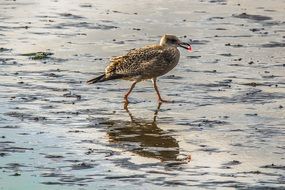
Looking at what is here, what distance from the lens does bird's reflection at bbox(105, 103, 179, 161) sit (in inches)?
561

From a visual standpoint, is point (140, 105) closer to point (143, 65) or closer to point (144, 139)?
point (143, 65)

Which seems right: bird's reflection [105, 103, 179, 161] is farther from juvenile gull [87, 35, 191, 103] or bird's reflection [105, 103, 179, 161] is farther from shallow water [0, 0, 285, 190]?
juvenile gull [87, 35, 191, 103]

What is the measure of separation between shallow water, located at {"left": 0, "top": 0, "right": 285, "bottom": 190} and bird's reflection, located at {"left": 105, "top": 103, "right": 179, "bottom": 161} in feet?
0.05

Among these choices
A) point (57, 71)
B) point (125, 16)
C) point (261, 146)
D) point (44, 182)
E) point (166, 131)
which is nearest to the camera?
point (44, 182)

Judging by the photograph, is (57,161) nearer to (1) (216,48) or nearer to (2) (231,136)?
(2) (231,136)

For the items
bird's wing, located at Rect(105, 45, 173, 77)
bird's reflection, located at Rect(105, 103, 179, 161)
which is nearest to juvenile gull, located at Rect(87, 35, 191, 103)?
bird's wing, located at Rect(105, 45, 173, 77)

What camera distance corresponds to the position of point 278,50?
75.7 ft

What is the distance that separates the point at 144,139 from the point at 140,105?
8.39 feet

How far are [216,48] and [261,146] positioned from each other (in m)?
8.70

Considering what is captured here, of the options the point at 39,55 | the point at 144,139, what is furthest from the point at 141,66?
the point at 39,55

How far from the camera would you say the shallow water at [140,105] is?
43.1ft

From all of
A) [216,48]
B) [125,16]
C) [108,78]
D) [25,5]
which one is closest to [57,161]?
[108,78]

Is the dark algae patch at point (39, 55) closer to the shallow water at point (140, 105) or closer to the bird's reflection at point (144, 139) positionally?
the shallow water at point (140, 105)

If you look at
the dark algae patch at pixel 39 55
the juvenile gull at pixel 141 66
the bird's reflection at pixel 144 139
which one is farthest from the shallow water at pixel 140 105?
the juvenile gull at pixel 141 66
